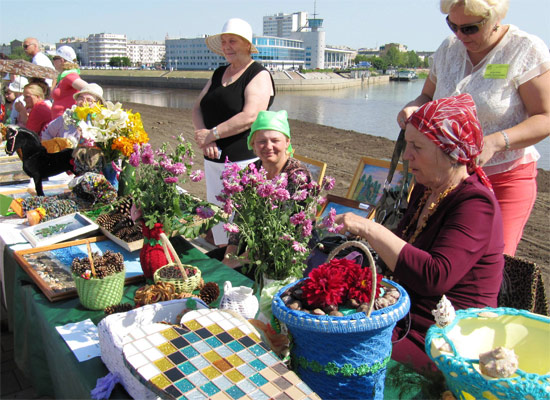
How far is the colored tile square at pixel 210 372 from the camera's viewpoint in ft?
3.47

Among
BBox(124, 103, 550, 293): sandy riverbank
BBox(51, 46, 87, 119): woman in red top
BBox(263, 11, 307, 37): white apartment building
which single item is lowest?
BBox(124, 103, 550, 293): sandy riverbank

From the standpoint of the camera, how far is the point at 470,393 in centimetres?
98

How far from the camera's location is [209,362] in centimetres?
111

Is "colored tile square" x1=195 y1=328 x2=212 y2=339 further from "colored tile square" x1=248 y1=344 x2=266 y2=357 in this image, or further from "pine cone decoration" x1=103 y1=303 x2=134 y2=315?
"pine cone decoration" x1=103 y1=303 x2=134 y2=315

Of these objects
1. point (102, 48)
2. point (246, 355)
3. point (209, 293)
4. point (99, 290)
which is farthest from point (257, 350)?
point (102, 48)

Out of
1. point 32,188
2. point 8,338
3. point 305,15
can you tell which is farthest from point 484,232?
point 305,15

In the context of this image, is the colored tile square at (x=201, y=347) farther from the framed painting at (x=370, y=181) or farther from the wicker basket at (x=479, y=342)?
the framed painting at (x=370, y=181)

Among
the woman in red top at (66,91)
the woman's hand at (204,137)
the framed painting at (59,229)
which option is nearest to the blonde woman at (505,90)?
the woman's hand at (204,137)

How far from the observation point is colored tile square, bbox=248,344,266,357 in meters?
1.16

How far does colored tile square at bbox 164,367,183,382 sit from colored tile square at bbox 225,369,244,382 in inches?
4.4

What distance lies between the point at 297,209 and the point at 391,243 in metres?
0.36

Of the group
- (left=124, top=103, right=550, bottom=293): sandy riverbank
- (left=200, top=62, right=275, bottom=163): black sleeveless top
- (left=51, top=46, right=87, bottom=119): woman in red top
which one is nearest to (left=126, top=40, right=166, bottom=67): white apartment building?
(left=124, top=103, right=550, bottom=293): sandy riverbank

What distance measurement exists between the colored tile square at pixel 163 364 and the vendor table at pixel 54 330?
1.24 ft

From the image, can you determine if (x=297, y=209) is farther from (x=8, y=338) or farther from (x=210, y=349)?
(x=8, y=338)
